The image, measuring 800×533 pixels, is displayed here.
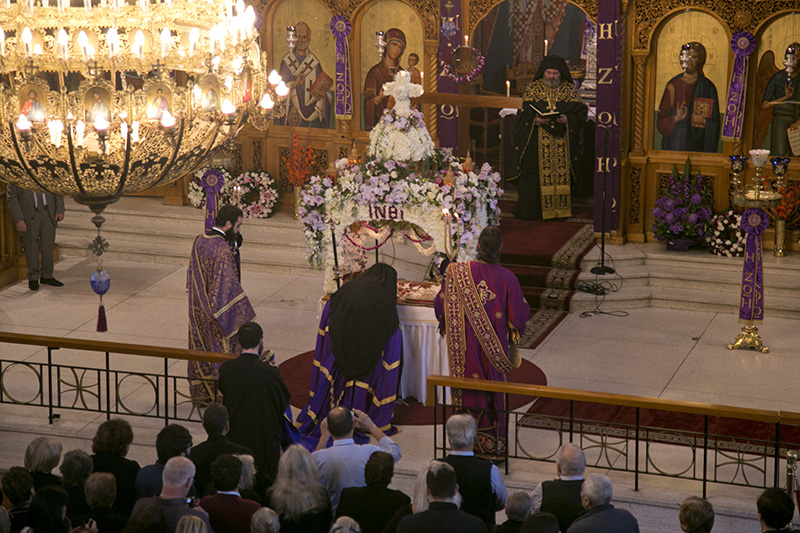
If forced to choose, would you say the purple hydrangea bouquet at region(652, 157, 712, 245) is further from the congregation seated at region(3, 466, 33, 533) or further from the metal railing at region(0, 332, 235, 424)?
the congregation seated at region(3, 466, 33, 533)

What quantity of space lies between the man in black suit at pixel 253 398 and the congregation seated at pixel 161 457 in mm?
1211

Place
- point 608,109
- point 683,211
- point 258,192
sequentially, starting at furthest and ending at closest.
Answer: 1. point 258,192
2. point 608,109
3. point 683,211

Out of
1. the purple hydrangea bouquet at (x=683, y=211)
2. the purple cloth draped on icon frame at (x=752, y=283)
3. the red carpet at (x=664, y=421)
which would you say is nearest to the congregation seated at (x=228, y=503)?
the red carpet at (x=664, y=421)

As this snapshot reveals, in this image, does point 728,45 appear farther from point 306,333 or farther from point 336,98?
point 306,333

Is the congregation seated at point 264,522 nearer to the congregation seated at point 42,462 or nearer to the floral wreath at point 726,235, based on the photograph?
the congregation seated at point 42,462

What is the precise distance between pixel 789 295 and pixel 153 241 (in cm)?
830

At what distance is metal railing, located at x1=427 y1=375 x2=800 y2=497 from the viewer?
844 cm

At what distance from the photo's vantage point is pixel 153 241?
16.5 metres

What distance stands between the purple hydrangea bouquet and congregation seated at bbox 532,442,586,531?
839 cm

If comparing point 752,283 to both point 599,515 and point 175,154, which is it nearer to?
point 599,515

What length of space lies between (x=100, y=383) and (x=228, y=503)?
4.12m

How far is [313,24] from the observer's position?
16719 mm

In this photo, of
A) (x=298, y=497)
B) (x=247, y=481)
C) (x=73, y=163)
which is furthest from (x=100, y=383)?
(x=73, y=163)

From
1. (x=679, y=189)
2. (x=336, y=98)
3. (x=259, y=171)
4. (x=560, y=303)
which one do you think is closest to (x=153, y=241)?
(x=259, y=171)
